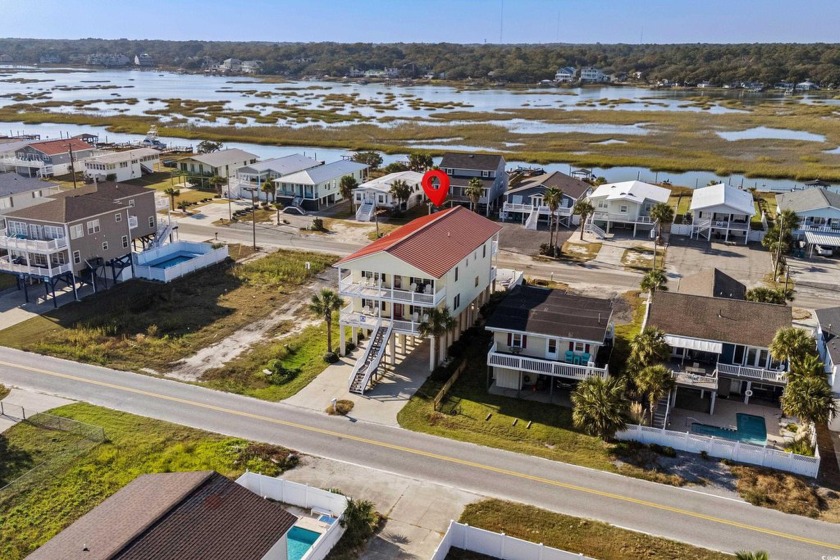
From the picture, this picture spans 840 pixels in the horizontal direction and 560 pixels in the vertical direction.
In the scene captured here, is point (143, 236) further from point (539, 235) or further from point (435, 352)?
point (539, 235)

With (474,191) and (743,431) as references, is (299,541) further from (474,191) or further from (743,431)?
(474,191)

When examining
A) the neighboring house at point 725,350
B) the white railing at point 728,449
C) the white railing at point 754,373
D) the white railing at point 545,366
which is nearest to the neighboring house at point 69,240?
the white railing at point 545,366

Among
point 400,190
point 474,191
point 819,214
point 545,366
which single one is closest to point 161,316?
point 545,366

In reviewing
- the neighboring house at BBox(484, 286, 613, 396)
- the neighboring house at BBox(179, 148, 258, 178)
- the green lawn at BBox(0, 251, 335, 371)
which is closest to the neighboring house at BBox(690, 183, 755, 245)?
the neighboring house at BBox(484, 286, 613, 396)

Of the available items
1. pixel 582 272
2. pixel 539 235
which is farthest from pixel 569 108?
pixel 582 272

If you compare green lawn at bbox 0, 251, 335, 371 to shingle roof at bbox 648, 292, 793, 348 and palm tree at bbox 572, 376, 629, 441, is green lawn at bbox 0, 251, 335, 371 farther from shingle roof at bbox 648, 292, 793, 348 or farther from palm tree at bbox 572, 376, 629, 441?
shingle roof at bbox 648, 292, 793, 348
